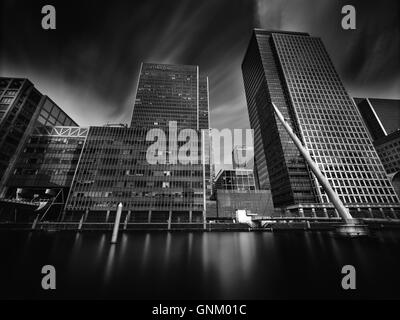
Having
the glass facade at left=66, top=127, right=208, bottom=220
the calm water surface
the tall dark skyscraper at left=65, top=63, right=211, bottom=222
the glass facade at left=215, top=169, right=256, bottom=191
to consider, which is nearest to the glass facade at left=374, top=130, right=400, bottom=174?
the glass facade at left=215, top=169, right=256, bottom=191

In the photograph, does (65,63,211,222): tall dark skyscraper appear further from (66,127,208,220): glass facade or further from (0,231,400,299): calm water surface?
(0,231,400,299): calm water surface

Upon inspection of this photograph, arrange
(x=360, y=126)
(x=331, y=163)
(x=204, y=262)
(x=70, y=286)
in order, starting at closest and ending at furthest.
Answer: (x=70, y=286), (x=204, y=262), (x=331, y=163), (x=360, y=126)

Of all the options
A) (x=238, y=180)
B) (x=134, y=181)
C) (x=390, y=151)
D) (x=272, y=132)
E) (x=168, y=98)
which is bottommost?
(x=134, y=181)

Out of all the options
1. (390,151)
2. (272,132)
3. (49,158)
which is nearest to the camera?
(49,158)

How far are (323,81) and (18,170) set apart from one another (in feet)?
649

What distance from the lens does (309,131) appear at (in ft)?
366

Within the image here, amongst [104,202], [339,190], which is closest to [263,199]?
[339,190]

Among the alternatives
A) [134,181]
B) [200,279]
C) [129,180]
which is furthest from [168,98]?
[200,279]

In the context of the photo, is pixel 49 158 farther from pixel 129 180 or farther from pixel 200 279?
pixel 200 279

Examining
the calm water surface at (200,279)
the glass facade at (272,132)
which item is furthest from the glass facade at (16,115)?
the glass facade at (272,132)

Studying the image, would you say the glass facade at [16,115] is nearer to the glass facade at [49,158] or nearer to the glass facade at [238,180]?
the glass facade at [49,158]

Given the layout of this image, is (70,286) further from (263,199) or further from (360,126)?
(360,126)

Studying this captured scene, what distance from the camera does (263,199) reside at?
99.0 m

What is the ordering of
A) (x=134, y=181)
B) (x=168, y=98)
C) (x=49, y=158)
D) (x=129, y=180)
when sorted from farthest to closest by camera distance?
(x=168, y=98) → (x=49, y=158) → (x=134, y=181) → (x=129, y=180)
